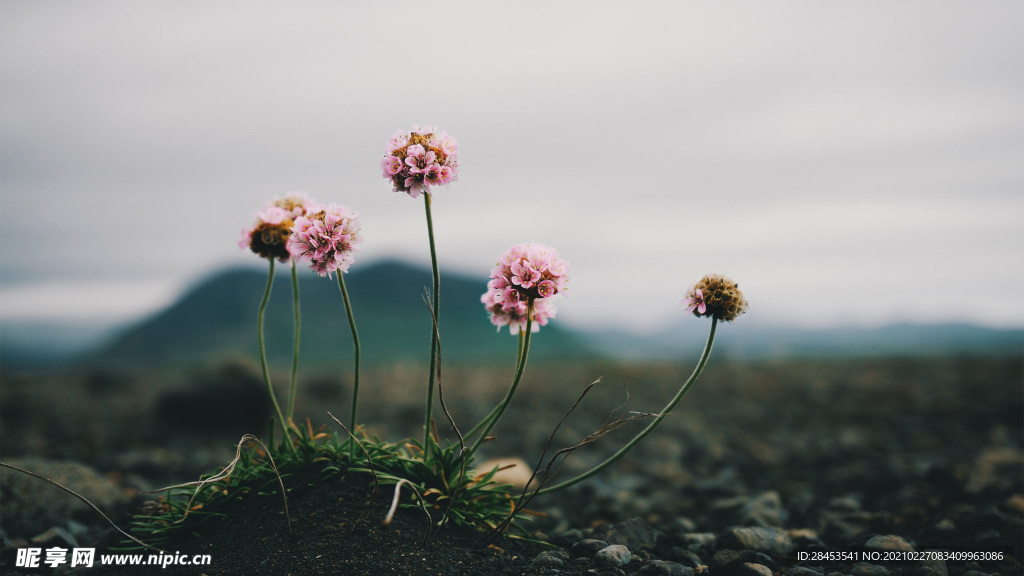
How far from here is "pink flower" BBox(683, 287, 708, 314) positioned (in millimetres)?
4461

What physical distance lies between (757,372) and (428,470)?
21205 mm

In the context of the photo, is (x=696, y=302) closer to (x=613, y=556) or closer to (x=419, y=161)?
(x=613, y=556)

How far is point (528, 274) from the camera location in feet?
14.1

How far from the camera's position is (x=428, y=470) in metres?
4.80

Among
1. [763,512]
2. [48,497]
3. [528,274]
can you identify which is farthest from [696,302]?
[48,497]

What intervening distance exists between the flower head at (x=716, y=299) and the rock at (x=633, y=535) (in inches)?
83.2

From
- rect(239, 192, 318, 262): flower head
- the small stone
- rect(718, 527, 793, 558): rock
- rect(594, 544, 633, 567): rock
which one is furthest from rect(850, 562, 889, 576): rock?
rect(239, 192, 318, 262): flower head

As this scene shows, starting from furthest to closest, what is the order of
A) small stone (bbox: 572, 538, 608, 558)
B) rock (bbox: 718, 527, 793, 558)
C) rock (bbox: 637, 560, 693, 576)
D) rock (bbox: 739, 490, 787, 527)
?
rock (bbox: 739, 490, 787, 527), rock (bbox: 718, 527, 793, 558), small stone (bbox: 572, 538, 608, 558), rock (bbox: 637, 560, 693, 576)

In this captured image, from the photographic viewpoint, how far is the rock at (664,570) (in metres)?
4.38

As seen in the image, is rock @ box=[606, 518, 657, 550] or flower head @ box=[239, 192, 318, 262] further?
rock @ box=[606, 518, 657, 550]

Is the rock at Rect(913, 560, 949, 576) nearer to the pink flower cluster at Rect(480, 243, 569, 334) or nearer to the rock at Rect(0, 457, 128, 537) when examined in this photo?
the pink flower cluster at Rect(480, 243, 569, 334)

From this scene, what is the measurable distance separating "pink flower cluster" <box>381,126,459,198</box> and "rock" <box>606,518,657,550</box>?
3.31m

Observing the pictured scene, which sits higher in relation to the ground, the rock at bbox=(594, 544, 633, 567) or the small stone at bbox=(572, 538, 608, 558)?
the rock at bbox=(594, 544, 633, 567)

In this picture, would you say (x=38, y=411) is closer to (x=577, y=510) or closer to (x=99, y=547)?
(x=99, y=547)
